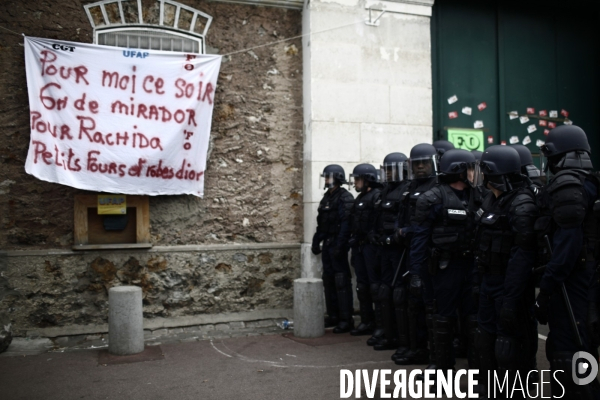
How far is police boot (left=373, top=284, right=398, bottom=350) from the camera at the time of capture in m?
6.93

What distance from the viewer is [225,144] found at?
338 inches

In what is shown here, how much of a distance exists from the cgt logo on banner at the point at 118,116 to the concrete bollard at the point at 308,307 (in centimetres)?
212

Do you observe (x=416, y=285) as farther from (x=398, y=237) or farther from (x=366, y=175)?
(x=366, y=175)

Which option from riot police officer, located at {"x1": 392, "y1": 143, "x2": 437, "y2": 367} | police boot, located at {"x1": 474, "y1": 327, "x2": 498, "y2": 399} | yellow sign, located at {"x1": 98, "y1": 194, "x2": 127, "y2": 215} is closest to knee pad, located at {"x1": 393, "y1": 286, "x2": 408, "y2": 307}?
riot police officer, located at {"x1": 392, "y1": 143, "x2": 437, "y2": 367}

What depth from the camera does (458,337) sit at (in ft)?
21.8

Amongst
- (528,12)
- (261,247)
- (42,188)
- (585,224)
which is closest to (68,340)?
(42,188)

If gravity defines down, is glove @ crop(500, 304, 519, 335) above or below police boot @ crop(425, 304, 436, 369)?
above

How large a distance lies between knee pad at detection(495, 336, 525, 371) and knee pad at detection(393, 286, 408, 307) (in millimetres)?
1972

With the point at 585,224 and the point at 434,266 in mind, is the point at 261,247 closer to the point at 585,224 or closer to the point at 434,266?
the point at 434,266

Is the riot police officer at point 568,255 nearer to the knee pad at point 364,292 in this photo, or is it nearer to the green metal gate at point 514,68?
the knee pad at point 364,292

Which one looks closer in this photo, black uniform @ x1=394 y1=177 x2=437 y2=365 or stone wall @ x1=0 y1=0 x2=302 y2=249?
black uniform @ x1=394 y1=177 x2=437 y2=365

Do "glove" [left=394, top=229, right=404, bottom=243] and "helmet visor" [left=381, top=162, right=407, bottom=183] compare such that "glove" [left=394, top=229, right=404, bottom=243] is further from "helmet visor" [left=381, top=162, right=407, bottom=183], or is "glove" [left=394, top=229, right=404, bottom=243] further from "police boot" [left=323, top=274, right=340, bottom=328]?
"police boot" [left=323, top=274, right=340, bottom=328]

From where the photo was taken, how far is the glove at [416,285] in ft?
18.6

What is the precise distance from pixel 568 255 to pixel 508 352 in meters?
0.93
